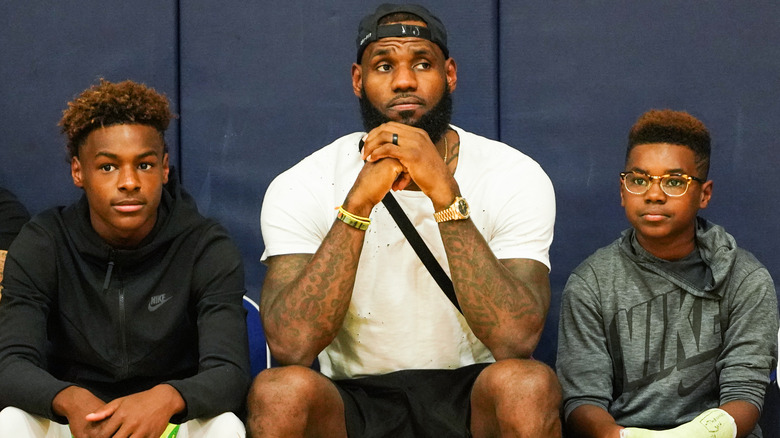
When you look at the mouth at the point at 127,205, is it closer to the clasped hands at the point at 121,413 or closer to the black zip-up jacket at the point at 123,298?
the black zip-up jacket at the point at 123,298

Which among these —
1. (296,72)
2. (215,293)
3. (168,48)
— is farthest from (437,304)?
(168,48)

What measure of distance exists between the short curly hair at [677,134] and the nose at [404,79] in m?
0.69

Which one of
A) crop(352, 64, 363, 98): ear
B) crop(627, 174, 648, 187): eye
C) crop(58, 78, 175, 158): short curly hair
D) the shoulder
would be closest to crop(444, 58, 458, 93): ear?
the shoulder

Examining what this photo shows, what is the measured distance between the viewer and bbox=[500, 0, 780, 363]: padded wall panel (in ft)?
11.3

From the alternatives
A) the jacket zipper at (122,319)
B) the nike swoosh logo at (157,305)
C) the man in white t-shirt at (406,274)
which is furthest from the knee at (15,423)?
the man in white t-shirt at (406,274)

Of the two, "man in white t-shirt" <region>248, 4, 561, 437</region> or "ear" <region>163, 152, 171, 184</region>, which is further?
"ear" <region>163, 152, 171, 184</region>

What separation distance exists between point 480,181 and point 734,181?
1.05 meters

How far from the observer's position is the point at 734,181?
11.3 feet

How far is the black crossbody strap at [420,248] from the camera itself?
110 inches

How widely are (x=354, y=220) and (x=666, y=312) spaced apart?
3.08 feet

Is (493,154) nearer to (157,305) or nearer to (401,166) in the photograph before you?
(401,166)

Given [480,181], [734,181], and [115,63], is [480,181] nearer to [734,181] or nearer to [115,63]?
[734,181]

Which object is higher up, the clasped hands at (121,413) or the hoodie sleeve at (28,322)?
the hoodie sleeve at (28,322)

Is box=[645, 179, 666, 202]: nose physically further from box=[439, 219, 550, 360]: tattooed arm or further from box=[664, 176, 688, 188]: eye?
box=[439, 219, 550, 360]: tattooed arm
